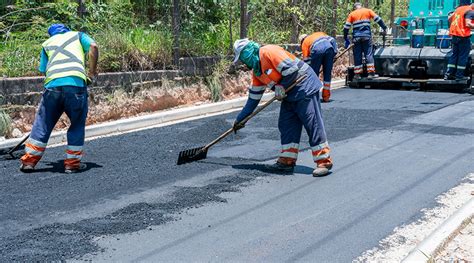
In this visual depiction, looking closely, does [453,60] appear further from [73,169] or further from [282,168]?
[73,169]

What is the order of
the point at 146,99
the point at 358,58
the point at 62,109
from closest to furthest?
the point at 62,109 < the point at 146,99 < the point at 358,58

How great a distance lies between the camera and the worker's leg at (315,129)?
649 centimetres

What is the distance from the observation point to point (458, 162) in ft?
23.3

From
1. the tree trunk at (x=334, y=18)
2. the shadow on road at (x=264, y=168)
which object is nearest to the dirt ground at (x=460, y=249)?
the shadow on road at (x=264, y=168)

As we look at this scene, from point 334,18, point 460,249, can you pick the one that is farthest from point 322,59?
point 460,249

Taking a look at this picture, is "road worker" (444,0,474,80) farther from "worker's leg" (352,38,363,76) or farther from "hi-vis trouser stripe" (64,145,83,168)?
"hi-vis trouser stripe" (64,145,83,168)

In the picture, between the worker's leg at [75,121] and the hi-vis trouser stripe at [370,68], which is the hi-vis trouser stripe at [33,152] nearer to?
the worker's leg at [75,121]

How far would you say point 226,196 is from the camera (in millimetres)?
5801

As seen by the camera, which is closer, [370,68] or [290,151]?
[290,151]

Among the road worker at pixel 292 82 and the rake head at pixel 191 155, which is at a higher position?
the road worker at pixel 292 82

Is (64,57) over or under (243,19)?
under

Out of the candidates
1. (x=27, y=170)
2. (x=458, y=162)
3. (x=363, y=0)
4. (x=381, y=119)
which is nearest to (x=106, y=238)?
(x=27, y=170)

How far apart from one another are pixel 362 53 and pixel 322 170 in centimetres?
750

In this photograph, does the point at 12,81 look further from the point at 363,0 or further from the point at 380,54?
the point at 363,0
